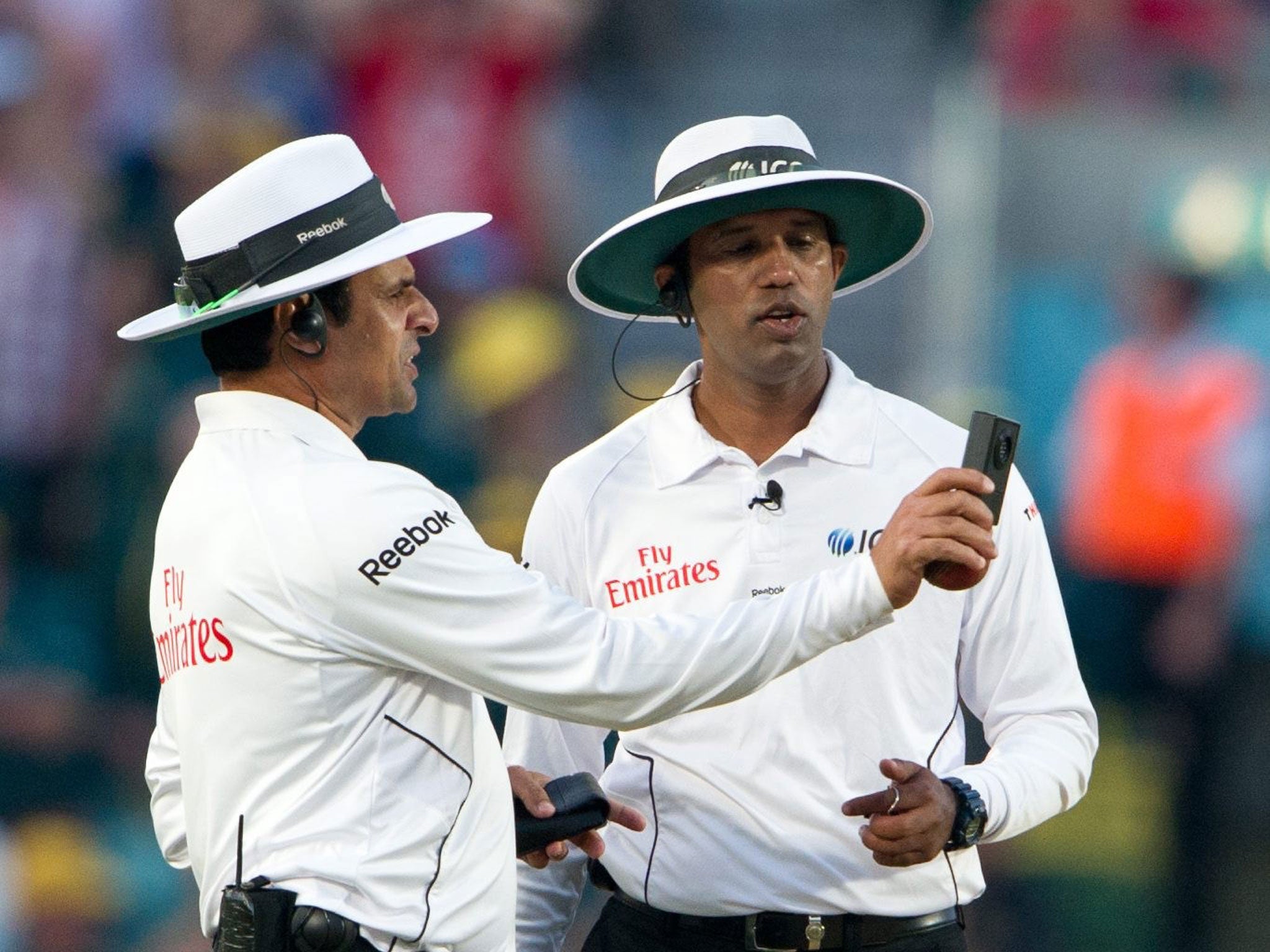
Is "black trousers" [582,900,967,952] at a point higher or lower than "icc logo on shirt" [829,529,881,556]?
lower

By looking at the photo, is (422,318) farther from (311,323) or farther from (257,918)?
(257,918)

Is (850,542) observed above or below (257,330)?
below

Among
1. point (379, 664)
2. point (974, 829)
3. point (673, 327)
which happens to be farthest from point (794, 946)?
point (673, 327)

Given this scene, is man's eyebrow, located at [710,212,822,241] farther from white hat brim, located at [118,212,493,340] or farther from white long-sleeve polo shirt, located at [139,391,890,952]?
white long-sleeve polo shirt, located at [139,391,890,952]

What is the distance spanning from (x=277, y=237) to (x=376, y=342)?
0.76ft

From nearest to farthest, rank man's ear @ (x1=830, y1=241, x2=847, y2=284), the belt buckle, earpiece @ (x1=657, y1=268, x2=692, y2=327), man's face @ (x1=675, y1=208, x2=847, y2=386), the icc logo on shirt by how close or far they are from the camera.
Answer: the belt buckle
the icc logo on shirt
man's face @ (x1=675, y1=208, x2=847, y2=386)
man's ear @ (x1=830, y1=241, x2=847, y2=284)
earpiece @ (x1=657, y1=268, x2=692, y2=327)

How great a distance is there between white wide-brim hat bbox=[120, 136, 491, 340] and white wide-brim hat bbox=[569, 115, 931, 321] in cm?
66

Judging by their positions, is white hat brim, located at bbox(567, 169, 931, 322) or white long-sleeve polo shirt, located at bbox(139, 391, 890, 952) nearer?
white long-sleeve polo shirt, located at bbox(139, 391, 890, 952)

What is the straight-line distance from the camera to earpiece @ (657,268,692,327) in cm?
421

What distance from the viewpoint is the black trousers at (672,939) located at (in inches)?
147

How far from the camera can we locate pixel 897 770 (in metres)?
3.43

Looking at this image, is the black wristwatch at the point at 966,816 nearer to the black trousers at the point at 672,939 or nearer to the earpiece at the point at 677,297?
the black trousers at the point at 672,939

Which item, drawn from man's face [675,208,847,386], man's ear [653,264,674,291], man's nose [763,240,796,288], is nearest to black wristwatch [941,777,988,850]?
man's face [675,208,847,386]

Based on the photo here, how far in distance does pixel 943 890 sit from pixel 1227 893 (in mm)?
3573
